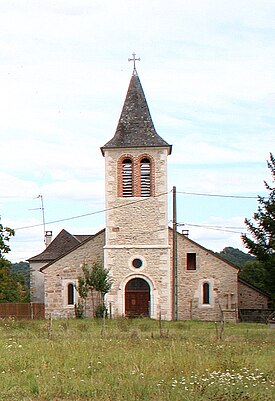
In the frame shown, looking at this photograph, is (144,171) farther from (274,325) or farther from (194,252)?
(274,325)

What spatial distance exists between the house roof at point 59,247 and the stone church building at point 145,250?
38.3ft

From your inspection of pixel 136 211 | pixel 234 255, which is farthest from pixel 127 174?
pixel 234 255

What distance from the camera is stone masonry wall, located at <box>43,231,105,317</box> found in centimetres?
4075

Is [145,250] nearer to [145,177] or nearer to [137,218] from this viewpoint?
[137,218]

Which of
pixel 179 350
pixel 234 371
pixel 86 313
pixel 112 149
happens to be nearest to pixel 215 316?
pixel 86 313

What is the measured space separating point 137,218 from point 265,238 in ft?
24.5

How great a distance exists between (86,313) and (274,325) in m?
12.5

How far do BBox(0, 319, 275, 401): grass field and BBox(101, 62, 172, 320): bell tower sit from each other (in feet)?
58.0

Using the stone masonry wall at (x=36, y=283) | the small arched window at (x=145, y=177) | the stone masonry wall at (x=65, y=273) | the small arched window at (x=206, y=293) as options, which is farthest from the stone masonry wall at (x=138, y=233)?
the stone masonry wall at (x=36, y=283)

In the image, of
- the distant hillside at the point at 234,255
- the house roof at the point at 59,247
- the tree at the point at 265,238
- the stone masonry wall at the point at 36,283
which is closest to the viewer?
the tree at the point at 265,238

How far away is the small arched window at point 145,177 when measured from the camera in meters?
39.4

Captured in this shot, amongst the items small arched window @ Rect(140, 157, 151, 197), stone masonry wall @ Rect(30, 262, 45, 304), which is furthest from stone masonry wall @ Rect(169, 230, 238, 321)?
stone masonry wall @ Rect(30, 262, 45, 304)

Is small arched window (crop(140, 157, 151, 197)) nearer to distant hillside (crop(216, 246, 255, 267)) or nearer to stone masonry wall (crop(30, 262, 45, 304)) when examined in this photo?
stone masonry wall (crop(30, 262, 45, 304))

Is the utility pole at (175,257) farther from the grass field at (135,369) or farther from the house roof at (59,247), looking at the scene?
the grass field at (135,369)
